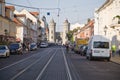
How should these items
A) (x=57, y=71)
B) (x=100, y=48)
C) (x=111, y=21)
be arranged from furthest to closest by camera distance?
(x=111, y=21) → (x=100, y=48) → (x=57, y=71)

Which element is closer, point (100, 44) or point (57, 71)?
point (57, 71)

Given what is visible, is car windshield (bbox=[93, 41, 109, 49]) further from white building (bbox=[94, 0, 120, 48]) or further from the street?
white building (bbox=[94, 0, 120, 48])

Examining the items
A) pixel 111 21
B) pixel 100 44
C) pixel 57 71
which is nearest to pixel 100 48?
pixel 100 44

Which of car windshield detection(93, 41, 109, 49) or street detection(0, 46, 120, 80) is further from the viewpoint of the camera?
car windshield detection(93, 41, 109, 49)

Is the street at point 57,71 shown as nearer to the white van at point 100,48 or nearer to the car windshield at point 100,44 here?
the white van at point 100,48

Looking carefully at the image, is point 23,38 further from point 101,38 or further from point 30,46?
point 101,38

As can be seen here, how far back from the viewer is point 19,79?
15461 millimetres

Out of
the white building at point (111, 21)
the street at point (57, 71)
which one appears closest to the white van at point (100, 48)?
the street at point (57, 71)

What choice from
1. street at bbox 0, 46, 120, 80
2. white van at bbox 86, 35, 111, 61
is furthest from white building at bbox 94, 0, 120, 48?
street at bbox 0, 46, 120, 80

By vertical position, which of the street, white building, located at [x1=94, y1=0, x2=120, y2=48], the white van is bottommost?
the street

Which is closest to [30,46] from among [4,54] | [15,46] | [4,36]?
[4,36]

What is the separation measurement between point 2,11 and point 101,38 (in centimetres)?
3365

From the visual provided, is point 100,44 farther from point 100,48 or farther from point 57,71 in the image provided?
point 57,71

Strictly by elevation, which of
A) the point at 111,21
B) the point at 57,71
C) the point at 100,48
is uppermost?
the point at 111,21
